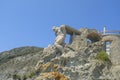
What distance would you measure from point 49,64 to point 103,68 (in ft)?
16.2

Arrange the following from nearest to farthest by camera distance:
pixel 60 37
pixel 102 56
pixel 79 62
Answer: pixel 79 62
pixel 102 56
pixel 60 37

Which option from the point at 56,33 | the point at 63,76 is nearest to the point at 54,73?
the point at 63,76

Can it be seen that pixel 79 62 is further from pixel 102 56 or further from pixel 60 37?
pixel 60 37

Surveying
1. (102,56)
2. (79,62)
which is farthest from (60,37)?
(102,56)

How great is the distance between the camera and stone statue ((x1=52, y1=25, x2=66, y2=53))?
31.8 m

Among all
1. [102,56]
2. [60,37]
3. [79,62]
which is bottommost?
[79,62]

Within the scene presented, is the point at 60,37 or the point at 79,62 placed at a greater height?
the point at 60,37

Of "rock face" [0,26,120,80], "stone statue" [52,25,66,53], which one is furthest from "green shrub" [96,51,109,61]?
"stone statue" [52,25,66,53]

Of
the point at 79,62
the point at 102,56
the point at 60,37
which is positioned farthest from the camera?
the point at 60,37

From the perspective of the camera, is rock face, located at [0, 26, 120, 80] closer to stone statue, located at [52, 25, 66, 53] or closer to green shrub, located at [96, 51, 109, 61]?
green shrub, located at [96, 51, 109, 61]

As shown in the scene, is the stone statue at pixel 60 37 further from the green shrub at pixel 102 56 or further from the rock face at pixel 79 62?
the green shrub at pixel 102 56

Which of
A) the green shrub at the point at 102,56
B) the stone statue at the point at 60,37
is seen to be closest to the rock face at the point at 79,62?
the green shrub at the point at 102,56

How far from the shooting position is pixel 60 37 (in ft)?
107

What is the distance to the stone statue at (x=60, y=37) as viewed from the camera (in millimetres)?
31823
